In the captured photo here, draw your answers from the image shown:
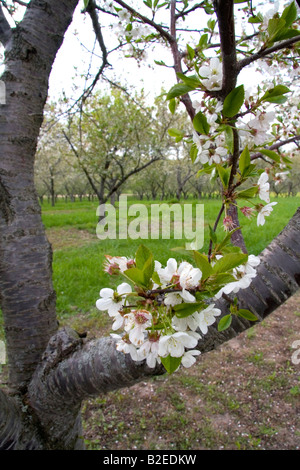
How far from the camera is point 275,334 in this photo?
129 inches

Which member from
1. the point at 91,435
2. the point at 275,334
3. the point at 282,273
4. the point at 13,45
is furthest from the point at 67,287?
the point at 282,273

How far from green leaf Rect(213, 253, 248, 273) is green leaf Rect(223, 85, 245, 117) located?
259 mm

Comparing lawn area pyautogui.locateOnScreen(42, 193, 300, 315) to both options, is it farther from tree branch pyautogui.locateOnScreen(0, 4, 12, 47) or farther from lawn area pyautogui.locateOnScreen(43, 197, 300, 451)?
tree branch pyautogui.locateOnScreen(0, 4, 12, 47)

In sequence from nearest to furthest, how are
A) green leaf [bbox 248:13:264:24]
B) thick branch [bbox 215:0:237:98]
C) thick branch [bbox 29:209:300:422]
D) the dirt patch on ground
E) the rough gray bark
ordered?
thick branch [bbox 215:0:237:98] → green leaf [bbox 248:13:264:24] → thick branch [bbox 29:209:300:422] → the rough gray bark → the dirt patch on ground

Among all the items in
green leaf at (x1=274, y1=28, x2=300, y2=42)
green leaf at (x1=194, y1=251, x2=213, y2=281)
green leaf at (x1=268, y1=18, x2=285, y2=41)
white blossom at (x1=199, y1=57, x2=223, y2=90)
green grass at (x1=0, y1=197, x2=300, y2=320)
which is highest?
green leaf at (x1=268, y1=18, x2=285, y2=41)

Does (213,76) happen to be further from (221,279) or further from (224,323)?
(224,323)

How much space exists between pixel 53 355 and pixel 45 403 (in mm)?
214

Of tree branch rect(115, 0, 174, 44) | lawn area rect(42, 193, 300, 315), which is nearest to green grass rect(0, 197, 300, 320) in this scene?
lawn area rect(42, 193, 300, 315)

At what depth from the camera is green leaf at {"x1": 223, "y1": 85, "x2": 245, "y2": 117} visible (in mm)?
493

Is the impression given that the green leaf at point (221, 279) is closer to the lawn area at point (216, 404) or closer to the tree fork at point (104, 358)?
the tree fork at point (104, 358)

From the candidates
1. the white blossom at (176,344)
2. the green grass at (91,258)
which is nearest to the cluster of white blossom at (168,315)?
the white blossom at (176,344)

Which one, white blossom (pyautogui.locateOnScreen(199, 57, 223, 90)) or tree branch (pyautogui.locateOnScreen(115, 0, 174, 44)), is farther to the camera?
tree branch (pyautogui.locateOnScreen(115, 0, 174, 44))

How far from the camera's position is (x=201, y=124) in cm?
57

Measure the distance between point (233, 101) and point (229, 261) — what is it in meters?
0.29
